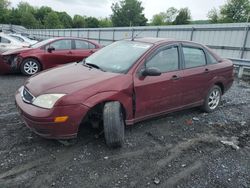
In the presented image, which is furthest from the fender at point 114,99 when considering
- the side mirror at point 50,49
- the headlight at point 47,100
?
the side mirror at point 50,49

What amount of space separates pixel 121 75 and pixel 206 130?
2.04 meters

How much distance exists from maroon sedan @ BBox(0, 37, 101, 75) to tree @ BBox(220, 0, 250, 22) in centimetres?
5865

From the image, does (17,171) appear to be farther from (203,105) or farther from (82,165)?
(203,105)

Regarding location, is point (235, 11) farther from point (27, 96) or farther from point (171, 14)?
point (27, 96)

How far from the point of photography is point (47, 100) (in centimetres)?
323

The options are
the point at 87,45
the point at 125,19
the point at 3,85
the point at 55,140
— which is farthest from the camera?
the point at 125,19

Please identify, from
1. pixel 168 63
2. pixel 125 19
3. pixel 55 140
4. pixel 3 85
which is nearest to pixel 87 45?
pixel 3 85

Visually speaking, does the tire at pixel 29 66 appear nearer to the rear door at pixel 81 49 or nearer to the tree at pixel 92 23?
the rear door at pixel 81 49


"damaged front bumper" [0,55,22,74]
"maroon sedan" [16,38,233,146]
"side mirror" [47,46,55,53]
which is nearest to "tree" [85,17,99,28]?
"side mirror" [47,46,55,53]

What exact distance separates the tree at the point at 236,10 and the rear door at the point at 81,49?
58.1 m

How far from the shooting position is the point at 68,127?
3.26 metres

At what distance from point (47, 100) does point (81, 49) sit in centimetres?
614

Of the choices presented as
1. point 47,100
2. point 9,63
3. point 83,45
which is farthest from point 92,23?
point 47,100

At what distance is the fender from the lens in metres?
3.33
